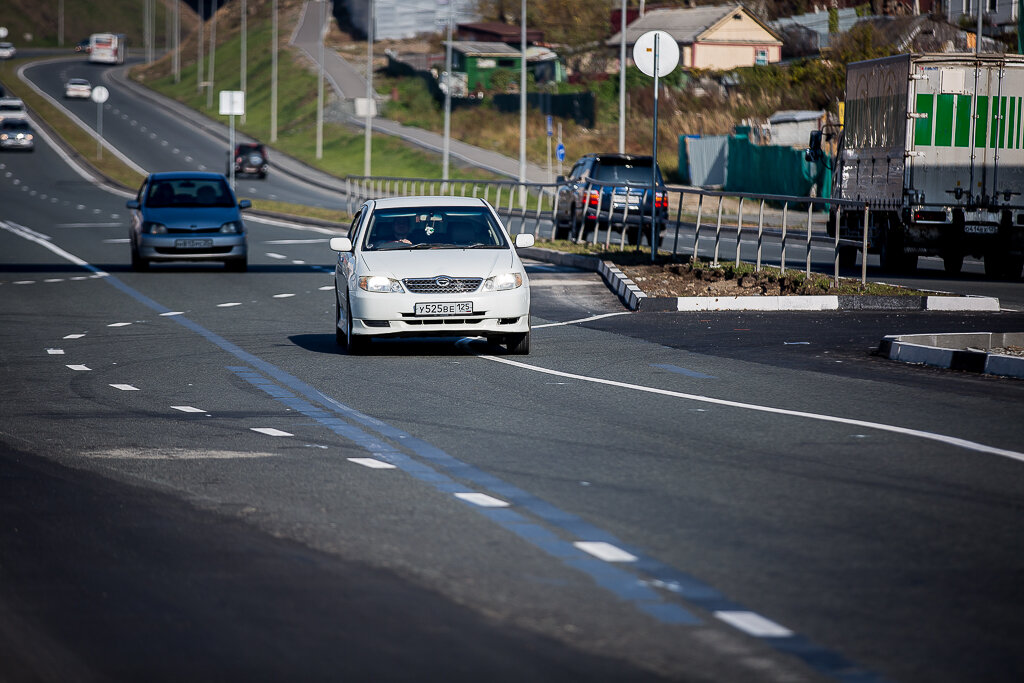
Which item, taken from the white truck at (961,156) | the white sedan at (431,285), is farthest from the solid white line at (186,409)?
the white truck at (961,156)

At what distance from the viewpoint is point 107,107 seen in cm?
10575

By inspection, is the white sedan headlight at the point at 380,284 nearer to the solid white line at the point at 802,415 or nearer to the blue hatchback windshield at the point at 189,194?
the solid white line at the point at 802,415

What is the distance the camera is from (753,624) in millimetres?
5180

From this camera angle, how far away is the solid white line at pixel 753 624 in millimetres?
5066

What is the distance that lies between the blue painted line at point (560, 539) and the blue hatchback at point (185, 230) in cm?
1382

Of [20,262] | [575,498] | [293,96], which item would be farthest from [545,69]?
[575,498]

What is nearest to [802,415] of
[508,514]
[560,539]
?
[508,514]

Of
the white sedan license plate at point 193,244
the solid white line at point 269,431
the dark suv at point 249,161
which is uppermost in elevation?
the dark suv at point 249,161

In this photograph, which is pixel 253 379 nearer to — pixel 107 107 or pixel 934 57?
pixel 934 57

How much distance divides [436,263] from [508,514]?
24.3 ft

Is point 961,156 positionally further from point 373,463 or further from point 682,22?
point 682,22

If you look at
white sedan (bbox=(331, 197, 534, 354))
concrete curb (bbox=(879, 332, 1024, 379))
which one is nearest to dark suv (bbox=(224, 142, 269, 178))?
white sedan (bbox=(331, 197, 534, 354))

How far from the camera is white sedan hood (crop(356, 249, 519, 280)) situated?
1410 cm

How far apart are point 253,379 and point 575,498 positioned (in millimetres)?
5686
